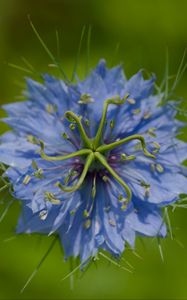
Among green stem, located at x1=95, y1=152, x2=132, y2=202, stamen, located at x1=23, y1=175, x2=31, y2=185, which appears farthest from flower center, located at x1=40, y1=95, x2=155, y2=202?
stamen, located at x1=23, y1=175, x2=31, y2=185

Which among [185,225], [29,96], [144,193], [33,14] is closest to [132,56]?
[33,14]

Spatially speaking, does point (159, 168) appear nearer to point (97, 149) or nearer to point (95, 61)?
point (97, 149)

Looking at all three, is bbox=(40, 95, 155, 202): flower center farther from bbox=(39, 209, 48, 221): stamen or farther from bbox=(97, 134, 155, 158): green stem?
bbox=(39, 209, 48, 221): stamen

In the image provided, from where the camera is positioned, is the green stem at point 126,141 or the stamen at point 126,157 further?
the stamen at point 126,157

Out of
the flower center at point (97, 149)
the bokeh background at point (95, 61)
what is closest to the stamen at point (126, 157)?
the flower center at point (97, 149)

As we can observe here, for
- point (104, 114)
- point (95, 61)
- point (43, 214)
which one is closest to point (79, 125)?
point (104, 114)

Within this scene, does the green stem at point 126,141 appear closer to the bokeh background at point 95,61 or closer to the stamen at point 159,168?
the stamen at point 159,168
